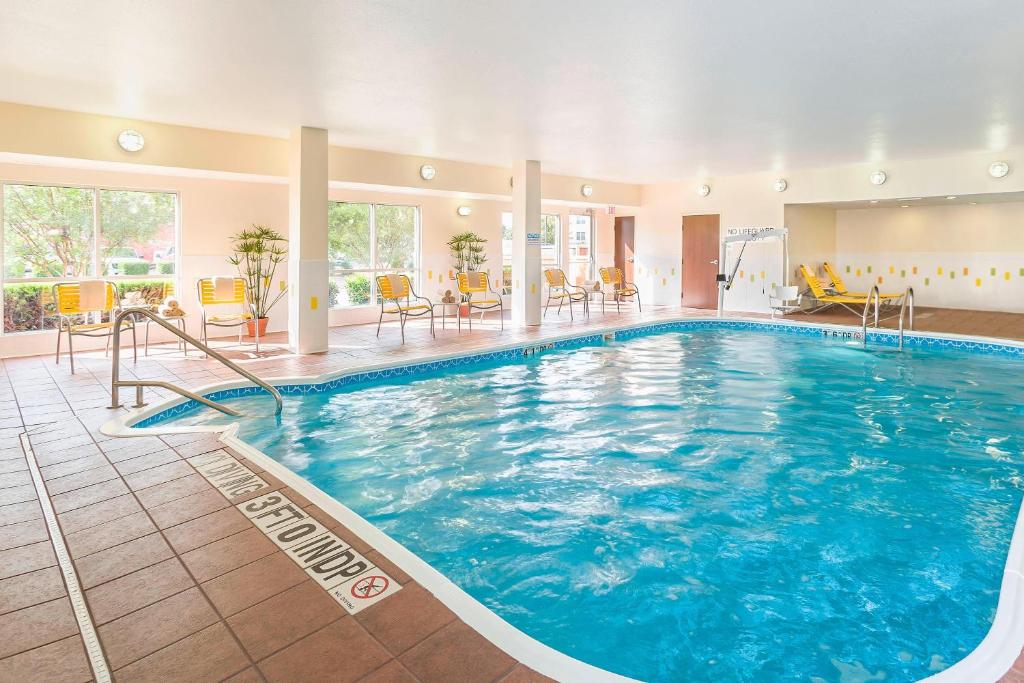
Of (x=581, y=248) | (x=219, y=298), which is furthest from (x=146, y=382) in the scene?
(x=581, y=248)

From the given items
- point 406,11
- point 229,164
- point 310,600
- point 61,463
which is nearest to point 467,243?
point 229,164

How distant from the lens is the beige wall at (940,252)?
11.4m

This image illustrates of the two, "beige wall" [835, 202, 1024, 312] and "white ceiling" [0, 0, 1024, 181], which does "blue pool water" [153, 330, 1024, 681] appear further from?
"beige wall" [835, 202, 1024, 312]

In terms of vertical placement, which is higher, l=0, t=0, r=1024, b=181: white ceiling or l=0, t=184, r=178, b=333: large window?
l=0, t=0, r=1024, b=181: white ceiling

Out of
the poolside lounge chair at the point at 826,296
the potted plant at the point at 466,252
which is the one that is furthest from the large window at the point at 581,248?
the poolside lounge chair at the point at 826,296

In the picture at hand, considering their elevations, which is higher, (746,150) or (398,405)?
(746,150)

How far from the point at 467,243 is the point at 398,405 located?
6659 mm

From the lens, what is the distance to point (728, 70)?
199 inches

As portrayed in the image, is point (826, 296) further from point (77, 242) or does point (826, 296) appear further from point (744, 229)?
point (77, 242)

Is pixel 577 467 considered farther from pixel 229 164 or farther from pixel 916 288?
pixel 916 288

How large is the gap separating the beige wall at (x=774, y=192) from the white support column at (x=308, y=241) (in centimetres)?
788

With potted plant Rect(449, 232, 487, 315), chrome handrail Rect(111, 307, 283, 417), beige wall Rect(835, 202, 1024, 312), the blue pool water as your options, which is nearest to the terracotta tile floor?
chrome handrail Rect(111, 307, 283, 417)

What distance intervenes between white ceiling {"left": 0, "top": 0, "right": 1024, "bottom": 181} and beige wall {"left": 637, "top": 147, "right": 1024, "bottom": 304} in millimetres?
1272

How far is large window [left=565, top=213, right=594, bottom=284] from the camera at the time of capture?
14.5 metres
